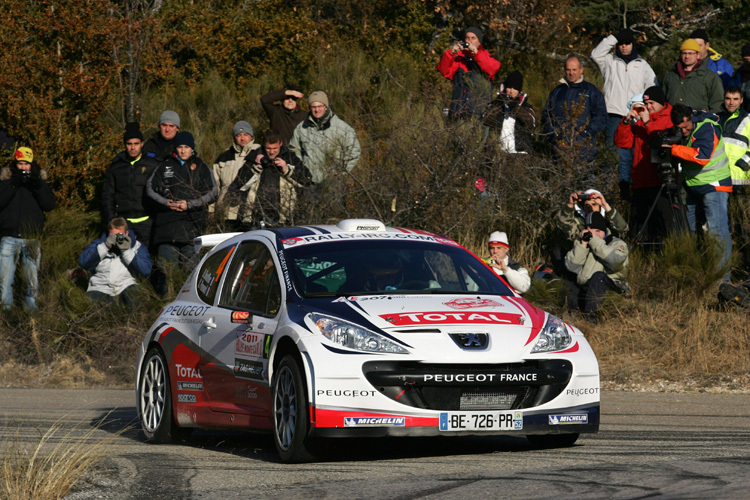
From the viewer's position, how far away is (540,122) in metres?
18.8

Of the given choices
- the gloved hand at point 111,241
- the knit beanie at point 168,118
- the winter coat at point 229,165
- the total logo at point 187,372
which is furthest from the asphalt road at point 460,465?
the knit beanie at point 168,118

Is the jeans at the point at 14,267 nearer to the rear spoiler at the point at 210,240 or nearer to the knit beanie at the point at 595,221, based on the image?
the rear spoiler at the point at 210,240

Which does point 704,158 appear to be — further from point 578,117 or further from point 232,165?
point 232,165

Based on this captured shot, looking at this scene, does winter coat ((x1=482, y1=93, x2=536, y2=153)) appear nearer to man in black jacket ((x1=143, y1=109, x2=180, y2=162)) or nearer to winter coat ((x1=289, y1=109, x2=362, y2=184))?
winter coat ((x1=289, y1=109, x2=362, y2=184))

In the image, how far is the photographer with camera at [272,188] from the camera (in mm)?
16438

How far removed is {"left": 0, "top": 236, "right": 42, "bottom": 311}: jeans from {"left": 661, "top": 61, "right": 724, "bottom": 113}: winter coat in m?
9.09

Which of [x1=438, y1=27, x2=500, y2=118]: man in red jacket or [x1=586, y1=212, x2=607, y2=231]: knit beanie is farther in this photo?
[x1=438, y1=27, x2=500, y2=118]: man in red jacket

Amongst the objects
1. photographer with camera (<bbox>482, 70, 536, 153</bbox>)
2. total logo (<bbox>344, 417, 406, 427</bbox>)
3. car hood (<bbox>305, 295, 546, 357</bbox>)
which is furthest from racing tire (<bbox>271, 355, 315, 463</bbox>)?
photographer with camera (<bbox>482, 70, 536, 153</bbox>)

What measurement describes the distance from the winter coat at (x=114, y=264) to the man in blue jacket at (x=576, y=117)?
5.77m

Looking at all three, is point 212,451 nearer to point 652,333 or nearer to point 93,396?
point 93,396

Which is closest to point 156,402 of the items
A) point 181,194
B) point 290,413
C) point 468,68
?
point 290,413

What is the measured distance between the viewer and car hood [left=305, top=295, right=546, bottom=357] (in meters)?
8.41

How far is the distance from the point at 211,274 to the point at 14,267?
814cm

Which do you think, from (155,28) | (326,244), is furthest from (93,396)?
(155,28)
